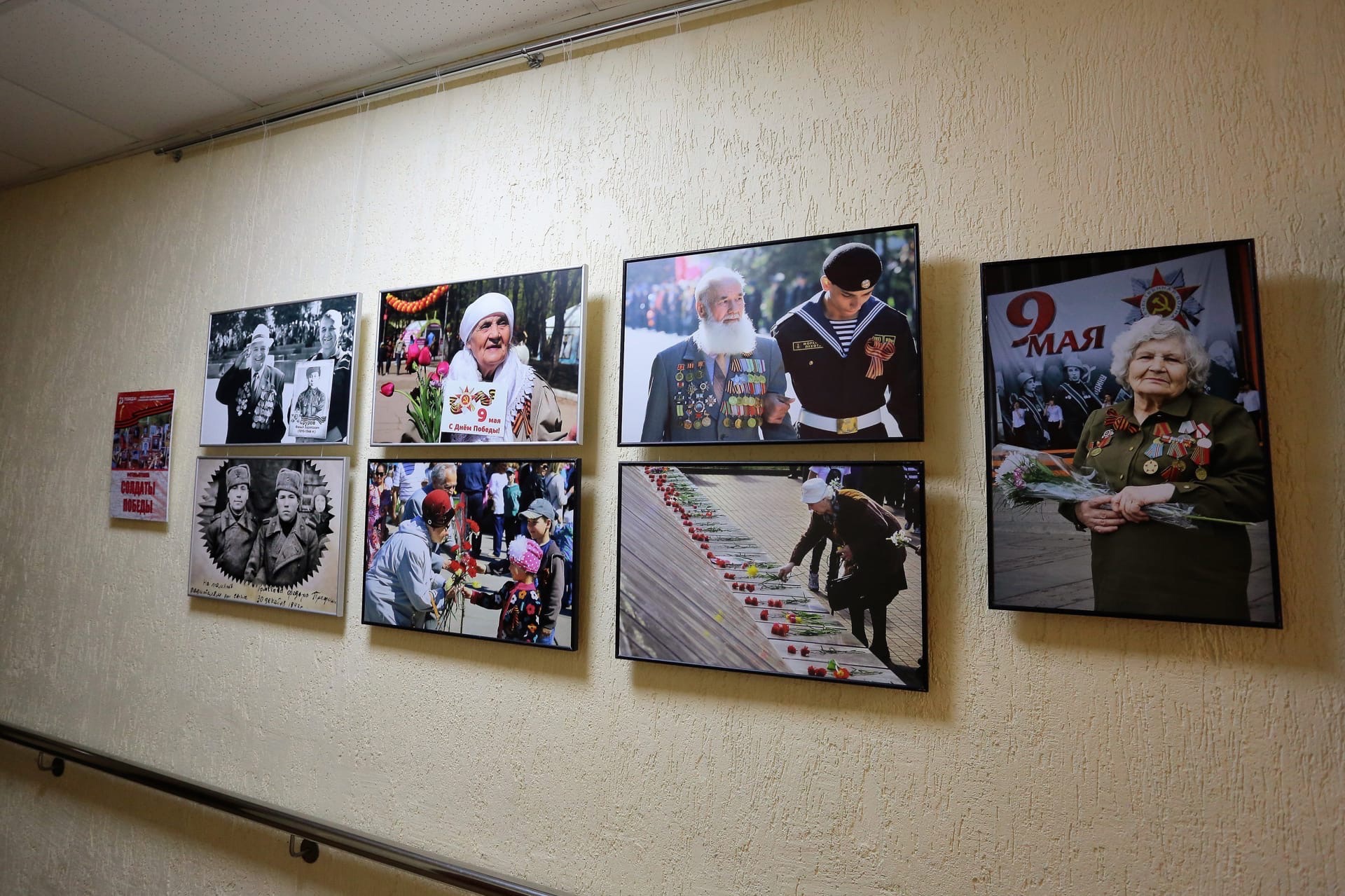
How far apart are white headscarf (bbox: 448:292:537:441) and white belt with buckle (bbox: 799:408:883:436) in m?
0.59

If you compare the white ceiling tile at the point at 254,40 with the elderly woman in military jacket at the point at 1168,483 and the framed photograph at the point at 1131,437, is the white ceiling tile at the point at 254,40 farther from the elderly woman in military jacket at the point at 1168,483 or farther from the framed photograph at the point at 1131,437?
the elderly woman in military jacket at the point at 1168,483

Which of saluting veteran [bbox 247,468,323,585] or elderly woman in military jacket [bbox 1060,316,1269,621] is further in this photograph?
saluting veteran [bbox 247,468,323,585]

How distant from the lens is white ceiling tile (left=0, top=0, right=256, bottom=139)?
1.65 metres

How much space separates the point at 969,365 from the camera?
121 cm

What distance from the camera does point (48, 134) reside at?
213 cm

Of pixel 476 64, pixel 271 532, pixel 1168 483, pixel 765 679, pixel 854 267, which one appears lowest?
pixel 765 679

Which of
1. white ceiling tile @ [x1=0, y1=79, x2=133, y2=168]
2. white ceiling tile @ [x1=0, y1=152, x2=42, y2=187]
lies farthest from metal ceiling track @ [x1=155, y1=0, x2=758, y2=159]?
white ceiling tile @ [x1=0, y1=152, x2=42, y2=187]

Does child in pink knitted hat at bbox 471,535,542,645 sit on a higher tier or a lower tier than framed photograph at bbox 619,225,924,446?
lower

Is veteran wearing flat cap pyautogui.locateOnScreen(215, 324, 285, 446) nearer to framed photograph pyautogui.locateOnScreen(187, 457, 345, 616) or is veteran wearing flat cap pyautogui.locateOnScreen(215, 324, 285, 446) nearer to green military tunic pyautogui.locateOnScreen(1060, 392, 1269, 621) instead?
framed photograph pyautogui.locateOnScreen(187, 457, 345, 616)

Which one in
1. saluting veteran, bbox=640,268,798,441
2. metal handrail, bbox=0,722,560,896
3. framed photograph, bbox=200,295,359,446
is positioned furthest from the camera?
framed photograph, bbox=200,295,359,446

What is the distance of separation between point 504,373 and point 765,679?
2.73 feet

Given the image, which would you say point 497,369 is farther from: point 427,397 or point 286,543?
point 286,543

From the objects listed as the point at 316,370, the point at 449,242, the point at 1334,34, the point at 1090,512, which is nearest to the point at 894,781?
the point at 1090,512

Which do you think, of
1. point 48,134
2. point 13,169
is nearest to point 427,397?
point 48,134
